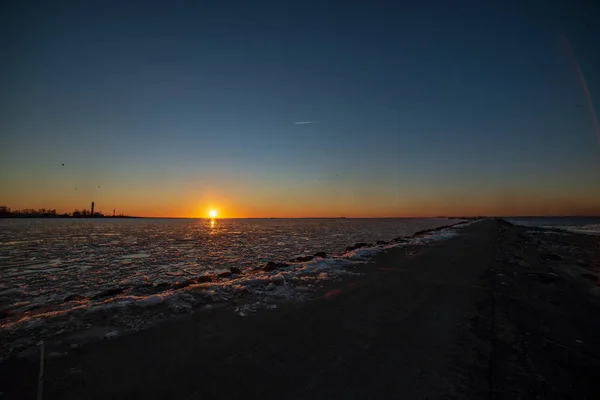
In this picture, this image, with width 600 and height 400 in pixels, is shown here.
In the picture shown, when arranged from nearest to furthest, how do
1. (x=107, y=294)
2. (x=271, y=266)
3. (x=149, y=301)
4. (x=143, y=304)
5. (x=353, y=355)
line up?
(x=353, y=355), (x=143, y=304), (x=149, y=301), (x=107, y=294), (x=271, y=266)

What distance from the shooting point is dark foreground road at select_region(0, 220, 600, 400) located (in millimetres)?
3326

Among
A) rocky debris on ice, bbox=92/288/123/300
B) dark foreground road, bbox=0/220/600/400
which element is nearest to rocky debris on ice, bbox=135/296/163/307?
dark foreground road, bbox=0/220/600/400

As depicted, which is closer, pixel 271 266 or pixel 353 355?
pixel 353 355

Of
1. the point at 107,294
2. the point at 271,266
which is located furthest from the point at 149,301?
the point at 271,266

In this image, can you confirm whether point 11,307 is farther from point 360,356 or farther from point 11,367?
point 360,356

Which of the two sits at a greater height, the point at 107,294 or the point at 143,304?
the point at 143,304

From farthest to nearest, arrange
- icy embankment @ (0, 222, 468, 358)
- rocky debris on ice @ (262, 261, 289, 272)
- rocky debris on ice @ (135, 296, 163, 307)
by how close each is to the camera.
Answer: rocky debris on ice @ (262, 261, 289, 272) < rocky debris on ice @ (135, 296, 163, 307) < icy embankment @ (0, 222, 468, 358)

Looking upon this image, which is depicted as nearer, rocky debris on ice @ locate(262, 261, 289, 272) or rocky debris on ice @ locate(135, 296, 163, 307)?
rocky debris on ice @ locate(135, 296, 163, 307)

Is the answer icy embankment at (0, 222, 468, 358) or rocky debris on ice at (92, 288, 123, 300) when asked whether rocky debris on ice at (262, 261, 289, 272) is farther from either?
rocky debris on ice at (92, 288, 123, 300)

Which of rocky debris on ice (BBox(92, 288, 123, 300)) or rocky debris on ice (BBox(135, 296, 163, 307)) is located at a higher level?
rocky debris on ice (BBox(135, 296, 163, 307))

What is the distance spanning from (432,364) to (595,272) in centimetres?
1309

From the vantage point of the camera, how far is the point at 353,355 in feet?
13.6

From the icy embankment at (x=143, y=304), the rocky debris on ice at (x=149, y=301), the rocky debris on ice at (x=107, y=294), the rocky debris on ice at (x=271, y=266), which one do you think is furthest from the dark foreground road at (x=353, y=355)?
the rocky debris on ice at (x=271, y=266)

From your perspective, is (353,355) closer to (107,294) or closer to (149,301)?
(149,301)
